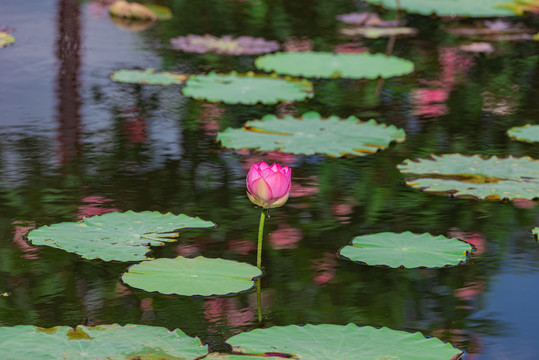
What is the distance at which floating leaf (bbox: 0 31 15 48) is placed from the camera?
546 centimetres

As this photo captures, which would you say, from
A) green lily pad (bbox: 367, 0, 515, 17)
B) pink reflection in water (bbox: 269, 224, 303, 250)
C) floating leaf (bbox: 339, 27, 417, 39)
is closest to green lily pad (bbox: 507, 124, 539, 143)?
pink reflection in water (bbox: 269, 224, 303, 250)

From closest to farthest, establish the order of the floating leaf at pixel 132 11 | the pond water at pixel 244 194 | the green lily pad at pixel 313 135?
the pond water at pixel 244 194
the green lily pad at pixel 313 135
the floating leaf at pixel 132 11

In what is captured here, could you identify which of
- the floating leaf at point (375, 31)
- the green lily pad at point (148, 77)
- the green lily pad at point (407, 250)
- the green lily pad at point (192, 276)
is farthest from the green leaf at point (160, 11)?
the green lily pad at point (192, 276)

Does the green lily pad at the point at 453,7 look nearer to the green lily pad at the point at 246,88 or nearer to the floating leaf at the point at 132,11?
the floating leaf at the point at 132,11

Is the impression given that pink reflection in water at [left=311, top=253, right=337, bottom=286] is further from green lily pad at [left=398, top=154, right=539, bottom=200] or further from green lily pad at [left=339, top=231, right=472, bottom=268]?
green lily pad at [left=398, top=154, right=539, bottom=200]

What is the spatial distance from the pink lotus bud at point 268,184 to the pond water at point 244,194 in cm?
22

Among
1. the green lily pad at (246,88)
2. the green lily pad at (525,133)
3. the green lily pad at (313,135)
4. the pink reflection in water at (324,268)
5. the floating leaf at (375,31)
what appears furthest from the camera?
the floating leaf at (375,31)

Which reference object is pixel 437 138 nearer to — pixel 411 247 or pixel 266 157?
pixel 266 157

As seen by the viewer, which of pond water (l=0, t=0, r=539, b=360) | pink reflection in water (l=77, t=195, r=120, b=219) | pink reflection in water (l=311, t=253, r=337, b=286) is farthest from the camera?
pink reflection in water (l=77, t=195, r=120, b=219)

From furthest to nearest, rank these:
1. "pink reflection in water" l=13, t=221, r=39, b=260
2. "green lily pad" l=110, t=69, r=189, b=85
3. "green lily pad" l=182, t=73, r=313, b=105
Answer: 1. "green lily pad" l=110, t=69, r=189, b=85
2. "green lily pad" l=182, t=73, r=313, b=105
3. "pink reflection in water" l=13, t=221, r=39, b=260

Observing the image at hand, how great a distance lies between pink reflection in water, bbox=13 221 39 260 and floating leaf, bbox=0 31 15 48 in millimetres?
2874

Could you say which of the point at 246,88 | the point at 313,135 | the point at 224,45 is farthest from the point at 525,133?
the point at 224,45

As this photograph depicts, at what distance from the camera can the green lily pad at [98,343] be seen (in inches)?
73.9

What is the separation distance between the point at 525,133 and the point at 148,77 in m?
1.87
